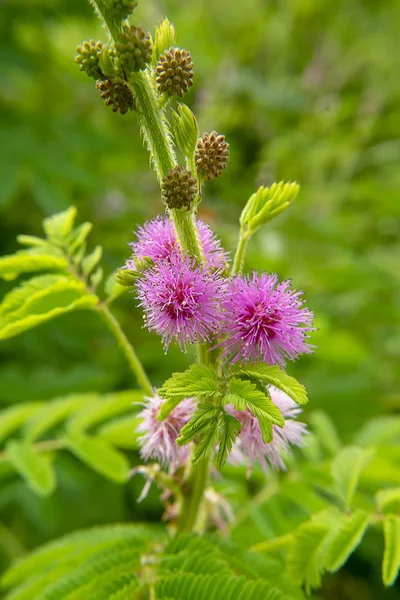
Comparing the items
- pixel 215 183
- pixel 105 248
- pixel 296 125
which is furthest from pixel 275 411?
pixel 296 125

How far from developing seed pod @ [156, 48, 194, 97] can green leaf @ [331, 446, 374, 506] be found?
114cm

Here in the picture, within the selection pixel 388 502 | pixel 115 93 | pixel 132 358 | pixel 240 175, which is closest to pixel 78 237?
pixel 132 358

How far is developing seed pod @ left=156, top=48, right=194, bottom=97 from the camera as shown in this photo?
110 cm

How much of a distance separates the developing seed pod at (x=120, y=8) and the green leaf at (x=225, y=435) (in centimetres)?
79

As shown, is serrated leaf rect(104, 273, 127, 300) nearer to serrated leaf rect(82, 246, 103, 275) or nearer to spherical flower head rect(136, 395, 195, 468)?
serrated leaf rect(82, 246, 103, 275)

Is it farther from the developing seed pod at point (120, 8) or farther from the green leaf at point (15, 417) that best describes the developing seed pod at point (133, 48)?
the green leaf at point (15, 417)

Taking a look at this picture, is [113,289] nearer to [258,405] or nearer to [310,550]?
[258,405]

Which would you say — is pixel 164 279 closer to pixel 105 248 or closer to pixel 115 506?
pixel 115 506

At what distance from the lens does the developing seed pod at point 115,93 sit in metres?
1.12

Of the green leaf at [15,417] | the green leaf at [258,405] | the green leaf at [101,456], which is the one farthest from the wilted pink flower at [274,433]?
the green leaf at [15,417]

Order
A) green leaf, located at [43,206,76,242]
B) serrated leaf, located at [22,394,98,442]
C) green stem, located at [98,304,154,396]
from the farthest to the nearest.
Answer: serrated leaf, located at [22,394,98,442], green leaf, located at [43,206,76,242], green stem, located at [98,304,154,396]

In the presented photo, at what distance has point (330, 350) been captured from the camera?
11.3 ft

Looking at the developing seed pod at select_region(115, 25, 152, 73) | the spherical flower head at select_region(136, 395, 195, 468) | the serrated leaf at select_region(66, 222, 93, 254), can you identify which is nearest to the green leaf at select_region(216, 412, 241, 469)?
the spherical flower head at select_region(136, 395, 195, 468)

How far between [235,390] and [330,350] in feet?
8.06
